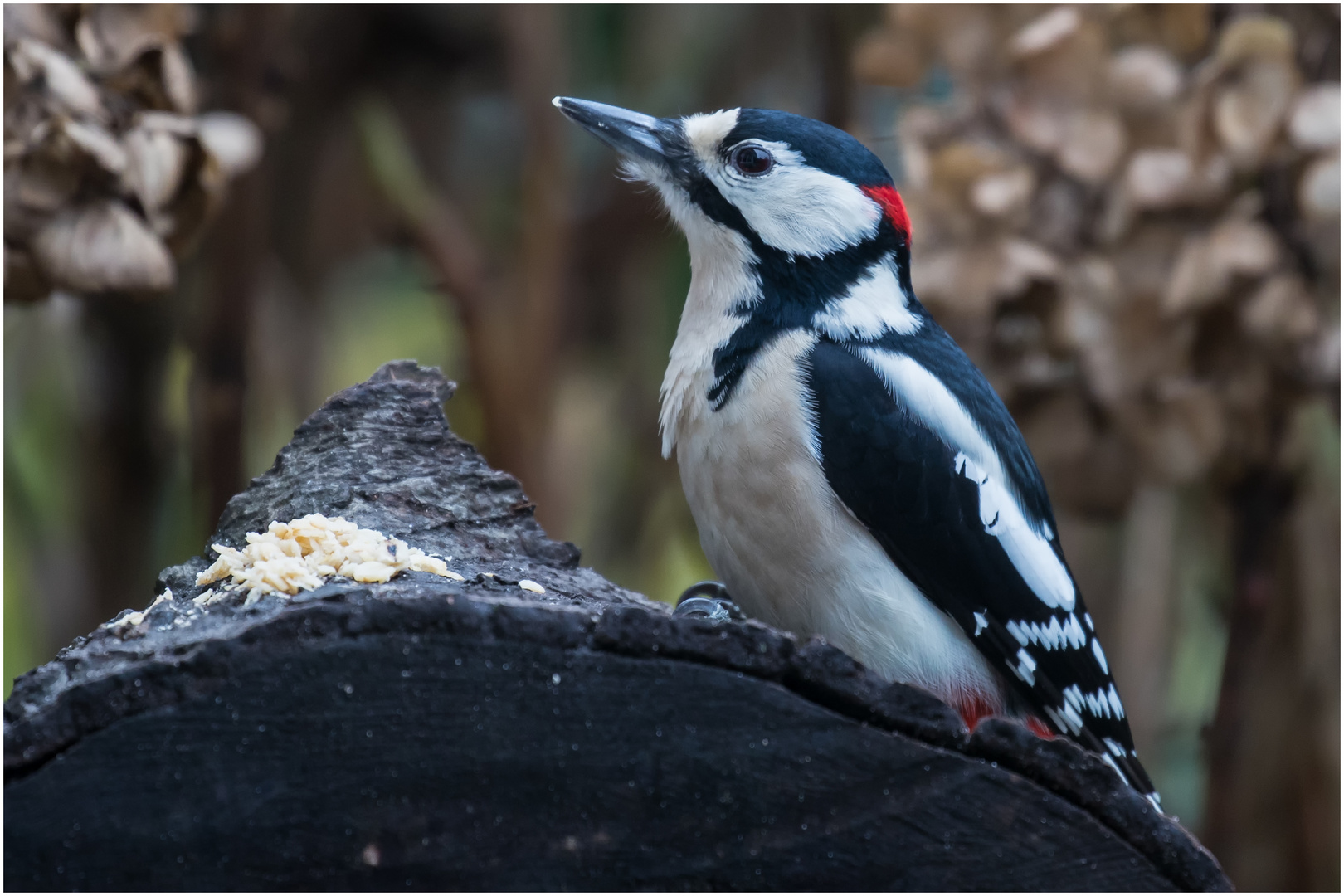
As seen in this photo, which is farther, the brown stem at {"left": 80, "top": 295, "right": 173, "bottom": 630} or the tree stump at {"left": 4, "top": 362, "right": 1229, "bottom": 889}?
the brown stem at {"left": 80, "top": 295, "right": 173, "bottom": 630}

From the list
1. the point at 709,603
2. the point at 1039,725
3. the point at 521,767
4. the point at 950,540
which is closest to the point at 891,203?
the point at 950,540

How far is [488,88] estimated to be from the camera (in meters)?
4.09

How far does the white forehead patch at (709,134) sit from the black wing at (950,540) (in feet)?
1.38

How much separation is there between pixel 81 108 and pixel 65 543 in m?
1.78

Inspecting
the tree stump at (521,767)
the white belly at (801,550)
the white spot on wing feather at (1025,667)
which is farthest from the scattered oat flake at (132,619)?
the white spot on wing feather at (1025,667)

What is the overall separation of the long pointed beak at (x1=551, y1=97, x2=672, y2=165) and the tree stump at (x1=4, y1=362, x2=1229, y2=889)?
117 centimetres

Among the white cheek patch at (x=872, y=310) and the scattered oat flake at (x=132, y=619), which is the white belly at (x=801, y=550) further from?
the scattered oat flake at (x=132, y=619)

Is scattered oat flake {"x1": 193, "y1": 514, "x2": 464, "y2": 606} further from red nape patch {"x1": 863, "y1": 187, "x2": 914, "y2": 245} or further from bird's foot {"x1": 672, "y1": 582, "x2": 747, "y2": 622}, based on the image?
red nape patch {"x1": 863, "y1": 187, "x2": 914, "y2": 245}

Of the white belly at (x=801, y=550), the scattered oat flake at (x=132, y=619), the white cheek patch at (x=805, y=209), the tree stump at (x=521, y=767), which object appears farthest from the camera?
the white cheek patch at (x=805, y=209)

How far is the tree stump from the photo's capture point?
1077mm

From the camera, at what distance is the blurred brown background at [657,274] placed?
2.30 m

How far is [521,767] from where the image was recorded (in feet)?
3.72

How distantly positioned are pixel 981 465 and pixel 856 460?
0.76ft

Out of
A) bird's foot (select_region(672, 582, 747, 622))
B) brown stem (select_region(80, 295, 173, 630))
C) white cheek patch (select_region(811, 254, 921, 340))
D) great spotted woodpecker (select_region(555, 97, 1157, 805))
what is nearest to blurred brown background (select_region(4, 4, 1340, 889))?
brown stem (select_region(80, 295, 173, 630))
